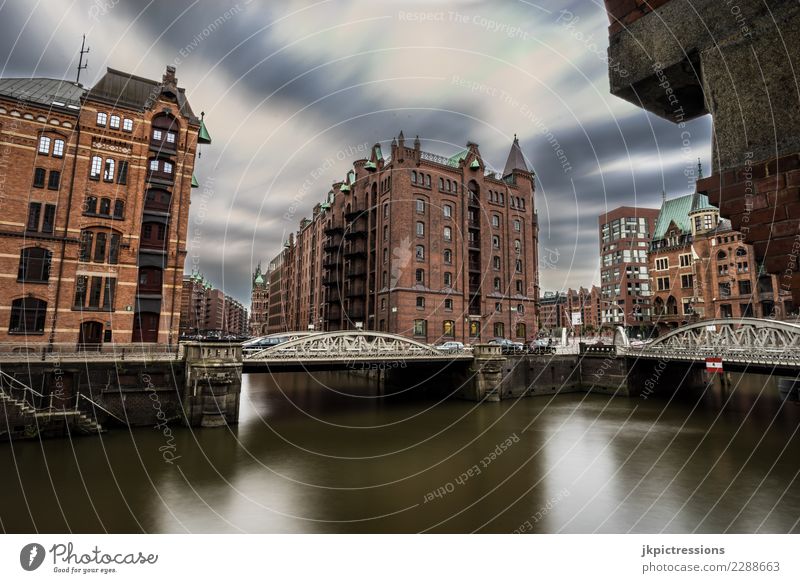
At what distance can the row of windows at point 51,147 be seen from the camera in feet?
82.3

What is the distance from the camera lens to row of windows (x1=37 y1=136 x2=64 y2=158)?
82.3 ft

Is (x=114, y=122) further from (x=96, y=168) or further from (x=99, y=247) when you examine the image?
(x=99, y=247)

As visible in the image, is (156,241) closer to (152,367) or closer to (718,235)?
(152,367)

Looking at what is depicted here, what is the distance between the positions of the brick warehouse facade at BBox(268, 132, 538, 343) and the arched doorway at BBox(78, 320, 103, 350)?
24.5 meters

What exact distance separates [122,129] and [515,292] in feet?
134

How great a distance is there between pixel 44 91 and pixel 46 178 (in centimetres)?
647

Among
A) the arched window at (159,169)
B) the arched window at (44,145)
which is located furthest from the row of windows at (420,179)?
the arched window at (44,145)

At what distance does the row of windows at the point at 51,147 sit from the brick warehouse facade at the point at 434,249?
89.5 feet

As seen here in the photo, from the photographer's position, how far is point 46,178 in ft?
82.9

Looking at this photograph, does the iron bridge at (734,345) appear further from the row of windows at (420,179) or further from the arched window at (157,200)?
the arched window at (157,200)

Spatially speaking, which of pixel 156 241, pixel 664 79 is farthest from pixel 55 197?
pixel 664 79

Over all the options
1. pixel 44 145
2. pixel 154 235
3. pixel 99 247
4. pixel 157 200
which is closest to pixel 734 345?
pixel 154 235

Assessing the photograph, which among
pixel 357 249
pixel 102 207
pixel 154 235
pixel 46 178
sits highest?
pixel 357 249

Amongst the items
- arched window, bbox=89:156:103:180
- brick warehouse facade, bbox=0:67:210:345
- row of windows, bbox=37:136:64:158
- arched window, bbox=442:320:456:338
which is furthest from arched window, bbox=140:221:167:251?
arched window, bbox=442:320:456:338
